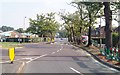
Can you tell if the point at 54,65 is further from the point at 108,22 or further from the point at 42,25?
the point at 42,25

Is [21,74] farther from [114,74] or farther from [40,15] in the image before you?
[40,15]

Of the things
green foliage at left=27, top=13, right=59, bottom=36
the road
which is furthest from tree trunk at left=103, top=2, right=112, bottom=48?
green foliage at left=27, top=13, right=59, bottom=36

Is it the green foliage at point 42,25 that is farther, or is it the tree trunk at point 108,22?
the green foliage at point 42,25

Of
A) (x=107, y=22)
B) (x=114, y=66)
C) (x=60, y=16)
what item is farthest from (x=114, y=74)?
(x=60, y=16)

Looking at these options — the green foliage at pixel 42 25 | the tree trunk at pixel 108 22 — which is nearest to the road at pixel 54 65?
the tree trunk at pixel 108 22

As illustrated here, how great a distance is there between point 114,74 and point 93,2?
52.2 feet

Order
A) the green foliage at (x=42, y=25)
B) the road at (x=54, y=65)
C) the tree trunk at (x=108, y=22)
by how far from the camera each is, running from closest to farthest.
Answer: the road at (x=54, y=65) → the tree trunk at (x=108, y=22) → the green foliage at (x=42, y=25)

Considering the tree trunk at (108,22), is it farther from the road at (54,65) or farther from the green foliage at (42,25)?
the green foliage at (42,25)

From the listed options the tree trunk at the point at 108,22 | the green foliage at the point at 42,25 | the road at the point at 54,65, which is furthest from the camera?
the green foliage at the point at 42,25

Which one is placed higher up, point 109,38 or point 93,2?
point 93,2

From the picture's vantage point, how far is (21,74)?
49.3 ft

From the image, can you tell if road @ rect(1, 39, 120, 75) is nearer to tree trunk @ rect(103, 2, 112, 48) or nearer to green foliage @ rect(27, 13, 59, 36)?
tree trunk @ rect(103, 2, 112, 48)

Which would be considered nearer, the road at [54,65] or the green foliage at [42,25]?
the road at [54,65]

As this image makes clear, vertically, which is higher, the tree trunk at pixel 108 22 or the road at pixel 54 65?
the tree trunk at pixel 108 22
